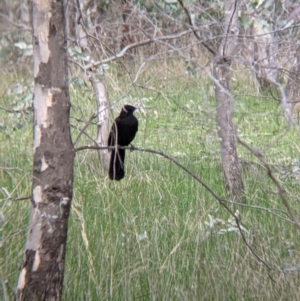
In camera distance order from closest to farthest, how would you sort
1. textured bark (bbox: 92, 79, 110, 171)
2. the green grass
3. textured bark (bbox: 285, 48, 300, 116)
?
the green grass
textured bark (bbox: 285, 48, 300, 116)
textured bark (bbox: 92, 79, 110, 171)

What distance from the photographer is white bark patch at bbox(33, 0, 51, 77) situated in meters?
2.57

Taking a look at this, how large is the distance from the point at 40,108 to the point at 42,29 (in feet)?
0.89

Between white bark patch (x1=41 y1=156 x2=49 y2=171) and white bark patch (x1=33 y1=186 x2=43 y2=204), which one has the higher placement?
white bark patch (x1=41 y1=156 x2=49 y2=171)

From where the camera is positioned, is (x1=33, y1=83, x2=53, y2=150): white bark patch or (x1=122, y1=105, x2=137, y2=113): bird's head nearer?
(x1=33, y1=83, x2=53, y2=150): white bark patch

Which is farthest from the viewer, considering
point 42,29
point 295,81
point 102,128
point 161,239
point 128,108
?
point 102,128

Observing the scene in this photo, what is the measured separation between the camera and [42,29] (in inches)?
101

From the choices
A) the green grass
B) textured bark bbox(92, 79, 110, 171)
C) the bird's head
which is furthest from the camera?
textured bark bbox(92, 79, 110, 171)

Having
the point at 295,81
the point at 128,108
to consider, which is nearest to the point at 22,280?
the point at 295,81

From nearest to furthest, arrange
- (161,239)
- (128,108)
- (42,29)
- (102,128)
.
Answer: (42,29)
(161,239)
(128,108)
(102,128)

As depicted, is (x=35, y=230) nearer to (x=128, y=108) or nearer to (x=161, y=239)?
(x=161, y=239)

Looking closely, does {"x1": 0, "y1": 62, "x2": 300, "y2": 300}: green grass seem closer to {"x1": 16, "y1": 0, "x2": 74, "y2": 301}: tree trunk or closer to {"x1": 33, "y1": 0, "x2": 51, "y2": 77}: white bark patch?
{"x1": 16, "y1": 0, "x2": 74, "y2": 301}: tree trunk

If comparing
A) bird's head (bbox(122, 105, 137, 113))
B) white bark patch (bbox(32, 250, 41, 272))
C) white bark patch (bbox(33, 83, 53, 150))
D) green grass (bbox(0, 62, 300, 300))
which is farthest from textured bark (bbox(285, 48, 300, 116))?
white bark patch (bbox(32, 250, 41, 272))

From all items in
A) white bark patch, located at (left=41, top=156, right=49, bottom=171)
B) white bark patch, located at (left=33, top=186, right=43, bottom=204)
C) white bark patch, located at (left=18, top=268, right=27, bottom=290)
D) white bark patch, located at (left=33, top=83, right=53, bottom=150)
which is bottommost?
white bark patch, located at (left=18, top=268, right=27, bottom=290)

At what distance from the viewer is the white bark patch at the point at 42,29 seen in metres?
2.57
